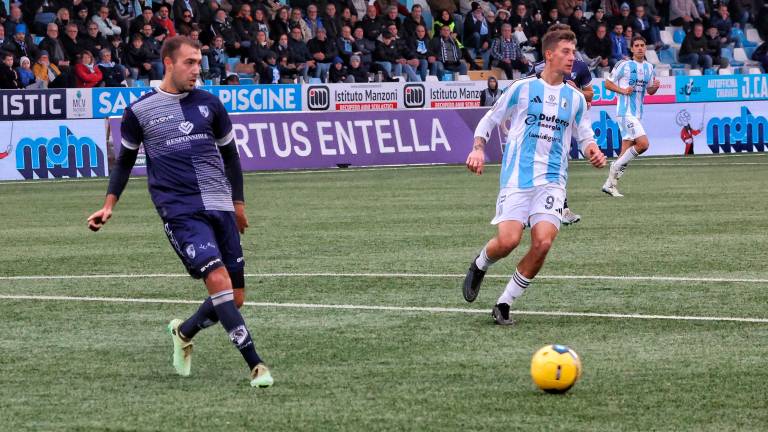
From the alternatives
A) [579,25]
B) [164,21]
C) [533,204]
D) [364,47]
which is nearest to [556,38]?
[533,204]

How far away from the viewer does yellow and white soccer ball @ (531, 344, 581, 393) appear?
736 cm

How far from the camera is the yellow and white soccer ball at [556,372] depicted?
736cm

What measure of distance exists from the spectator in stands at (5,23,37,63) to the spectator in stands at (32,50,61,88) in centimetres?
31

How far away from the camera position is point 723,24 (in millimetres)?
43094

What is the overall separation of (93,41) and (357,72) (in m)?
6.76

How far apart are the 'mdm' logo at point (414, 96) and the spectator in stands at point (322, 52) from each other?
2685 millimetres

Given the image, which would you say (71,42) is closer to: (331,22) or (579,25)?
(331,22)

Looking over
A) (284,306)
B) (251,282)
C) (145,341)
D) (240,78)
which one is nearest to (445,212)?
(251,282)

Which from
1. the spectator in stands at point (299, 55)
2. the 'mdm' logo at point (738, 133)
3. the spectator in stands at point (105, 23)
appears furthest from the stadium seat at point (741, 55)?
the spectator in stands at point (105, 23)

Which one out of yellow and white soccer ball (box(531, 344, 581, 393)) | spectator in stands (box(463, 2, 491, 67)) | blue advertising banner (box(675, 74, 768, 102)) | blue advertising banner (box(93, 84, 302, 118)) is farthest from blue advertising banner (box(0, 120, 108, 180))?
yellow and white soccer ball (box(531, 344, 581, 393))

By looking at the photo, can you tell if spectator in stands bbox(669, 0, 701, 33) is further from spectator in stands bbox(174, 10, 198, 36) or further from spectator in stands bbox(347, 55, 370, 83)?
spectator in stands bbox(174, 10, 198, 36)

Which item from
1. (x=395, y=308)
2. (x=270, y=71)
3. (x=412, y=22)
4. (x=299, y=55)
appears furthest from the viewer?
(x=412, y=22)

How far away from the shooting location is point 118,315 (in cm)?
1059

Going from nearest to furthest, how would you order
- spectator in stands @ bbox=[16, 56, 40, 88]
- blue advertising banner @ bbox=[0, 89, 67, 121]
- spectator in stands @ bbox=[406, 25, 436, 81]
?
blue advertising banner @ bbox=[0, 89, 67, 121]
spectator in stands @ bbox=[16, 56, 40, 88]
spectator in stands @ bbox=[406, 25, 436, 81]
